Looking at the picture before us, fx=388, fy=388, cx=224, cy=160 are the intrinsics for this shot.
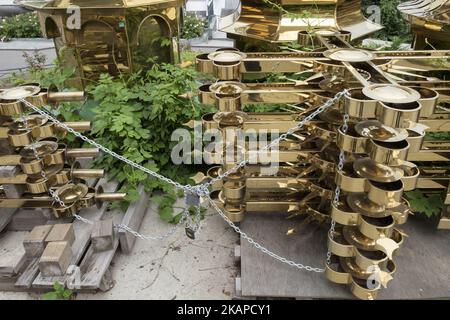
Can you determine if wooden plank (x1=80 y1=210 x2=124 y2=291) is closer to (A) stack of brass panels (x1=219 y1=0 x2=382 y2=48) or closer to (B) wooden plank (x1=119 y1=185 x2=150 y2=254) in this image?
(B) wooden plank (x1=119 y1=185 x2=150 y2=254)

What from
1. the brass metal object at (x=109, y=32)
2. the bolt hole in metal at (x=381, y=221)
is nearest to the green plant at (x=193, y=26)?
the brass metal object at (x=109, y=32)

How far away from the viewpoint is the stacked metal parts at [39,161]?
2.62 m

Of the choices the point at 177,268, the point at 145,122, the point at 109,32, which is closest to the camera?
the point at 177,268

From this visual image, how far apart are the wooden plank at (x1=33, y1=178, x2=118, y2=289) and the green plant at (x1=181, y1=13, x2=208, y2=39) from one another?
677 cm

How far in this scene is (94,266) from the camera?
2.50 m

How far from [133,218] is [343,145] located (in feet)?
5.54

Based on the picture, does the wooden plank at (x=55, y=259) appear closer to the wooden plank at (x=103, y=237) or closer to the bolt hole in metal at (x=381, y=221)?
the wooden plank at (x=103, y=237)

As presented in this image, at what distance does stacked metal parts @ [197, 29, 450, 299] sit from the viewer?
1.88 metres

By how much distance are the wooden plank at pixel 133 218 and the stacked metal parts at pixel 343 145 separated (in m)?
0.70

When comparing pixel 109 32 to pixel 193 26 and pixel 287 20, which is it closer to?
pixel 287 20

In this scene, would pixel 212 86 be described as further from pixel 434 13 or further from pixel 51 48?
pixel 51 48

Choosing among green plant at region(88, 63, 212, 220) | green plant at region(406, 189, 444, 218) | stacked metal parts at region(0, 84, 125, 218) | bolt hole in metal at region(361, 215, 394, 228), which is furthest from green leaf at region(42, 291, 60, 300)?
green plant at region(406, 189, 444, 218)

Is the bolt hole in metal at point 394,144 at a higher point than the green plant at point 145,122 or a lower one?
higher

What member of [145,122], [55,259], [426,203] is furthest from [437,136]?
[55,259]
